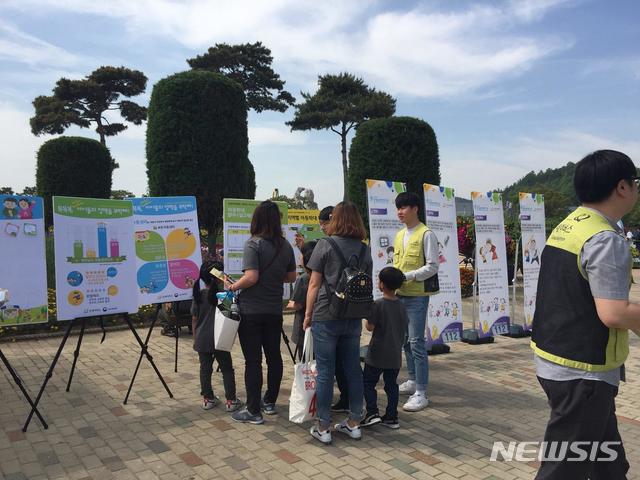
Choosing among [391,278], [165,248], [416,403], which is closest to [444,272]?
[416,403]

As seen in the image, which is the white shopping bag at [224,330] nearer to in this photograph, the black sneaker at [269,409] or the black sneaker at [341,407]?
the black sneaker at [269,409]

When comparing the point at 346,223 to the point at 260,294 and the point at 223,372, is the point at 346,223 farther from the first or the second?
the point at 223,372

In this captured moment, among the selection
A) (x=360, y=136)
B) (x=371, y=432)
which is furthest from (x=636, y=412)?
(x=360, y=136)

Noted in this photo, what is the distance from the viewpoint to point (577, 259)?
6.23 ft

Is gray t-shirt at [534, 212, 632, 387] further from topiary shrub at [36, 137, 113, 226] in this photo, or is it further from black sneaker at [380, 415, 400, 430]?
A: topiary shrub at [36, 137, 113, 226]

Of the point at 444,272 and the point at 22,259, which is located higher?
the point at 22,259

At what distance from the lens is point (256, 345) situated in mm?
3848

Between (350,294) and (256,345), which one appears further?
(256,345)

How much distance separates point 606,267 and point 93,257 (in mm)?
3941

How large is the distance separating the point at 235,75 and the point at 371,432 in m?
30.3

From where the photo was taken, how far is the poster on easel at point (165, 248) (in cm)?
498

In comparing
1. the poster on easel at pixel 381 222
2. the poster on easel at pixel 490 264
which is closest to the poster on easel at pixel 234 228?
the poster on easel at pixel 381 222

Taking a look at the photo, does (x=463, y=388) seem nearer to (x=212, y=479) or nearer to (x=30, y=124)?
(x=212, y=479)

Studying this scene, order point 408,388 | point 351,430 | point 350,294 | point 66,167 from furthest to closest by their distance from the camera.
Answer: point 66,167
point 408,388
point 351,430
point 350,294
